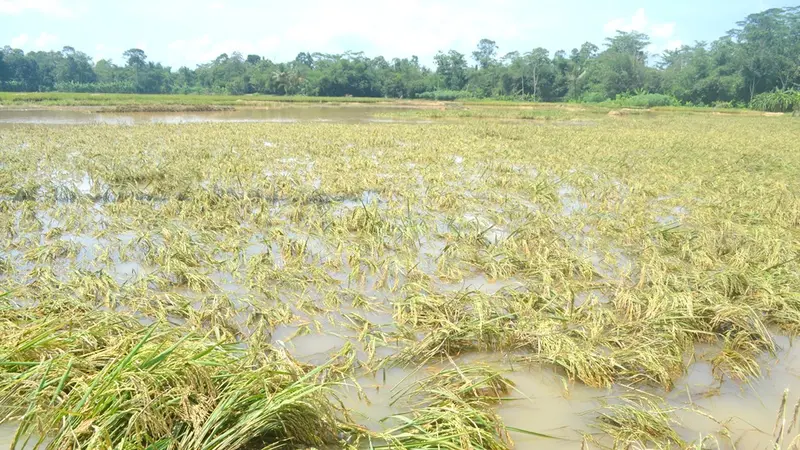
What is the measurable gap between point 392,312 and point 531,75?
193ft

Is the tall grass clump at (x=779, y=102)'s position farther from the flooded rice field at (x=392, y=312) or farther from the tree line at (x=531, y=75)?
the flooded rice field at (x=392, y=312)

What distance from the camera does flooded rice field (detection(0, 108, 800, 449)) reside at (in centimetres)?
217

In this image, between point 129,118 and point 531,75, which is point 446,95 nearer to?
point 531,75

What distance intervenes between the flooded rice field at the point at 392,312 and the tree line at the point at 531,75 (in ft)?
163

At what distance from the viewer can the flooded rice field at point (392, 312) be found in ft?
7.13

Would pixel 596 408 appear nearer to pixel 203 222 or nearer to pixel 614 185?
pixel 203 222

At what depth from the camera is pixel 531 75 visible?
57.1 m

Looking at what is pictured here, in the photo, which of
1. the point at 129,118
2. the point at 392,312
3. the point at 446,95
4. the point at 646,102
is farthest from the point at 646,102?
the point at 392,312

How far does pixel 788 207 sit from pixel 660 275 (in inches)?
164

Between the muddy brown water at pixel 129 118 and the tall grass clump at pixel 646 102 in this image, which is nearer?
the muddy brown water at pixel 129 118

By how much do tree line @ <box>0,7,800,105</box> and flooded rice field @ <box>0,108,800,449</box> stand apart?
49.6 meters

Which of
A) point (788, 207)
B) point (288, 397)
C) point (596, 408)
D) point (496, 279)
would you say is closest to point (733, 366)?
point (596, 408)

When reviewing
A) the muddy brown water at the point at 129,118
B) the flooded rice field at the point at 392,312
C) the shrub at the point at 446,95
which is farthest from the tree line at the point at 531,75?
the flooded rice field at the point at 392,312

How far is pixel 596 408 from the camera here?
2.56m
